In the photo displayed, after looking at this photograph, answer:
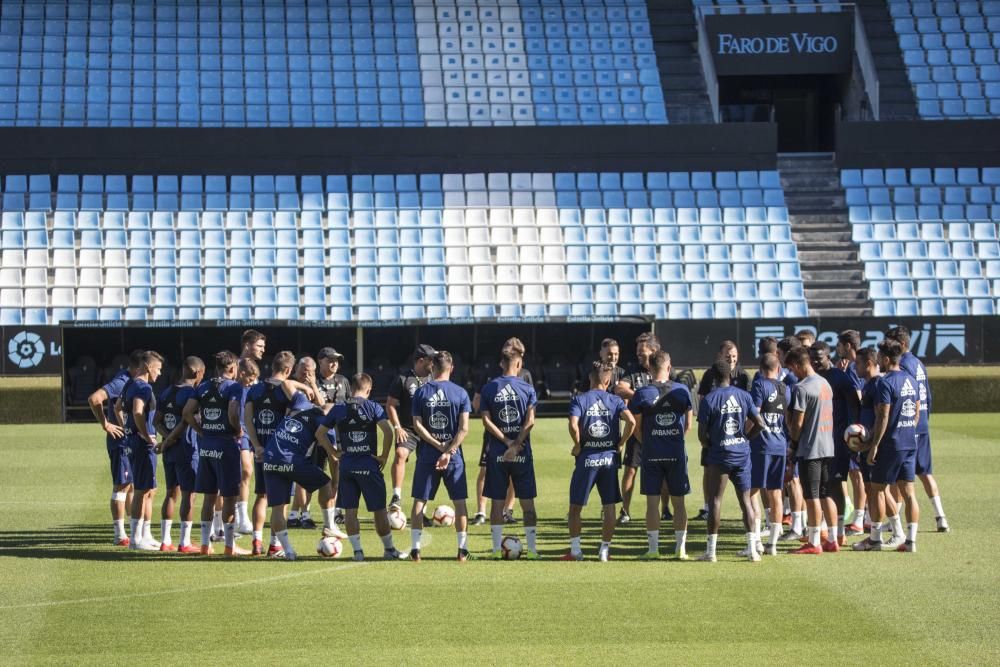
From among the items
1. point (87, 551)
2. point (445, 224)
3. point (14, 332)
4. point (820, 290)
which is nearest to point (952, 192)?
point (820, 290)

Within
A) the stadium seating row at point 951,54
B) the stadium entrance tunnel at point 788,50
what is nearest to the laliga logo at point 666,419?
the stadium entrance tunnel at point 788,50

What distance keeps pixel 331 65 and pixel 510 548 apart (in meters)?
27.1

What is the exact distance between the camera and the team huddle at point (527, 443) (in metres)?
12.3

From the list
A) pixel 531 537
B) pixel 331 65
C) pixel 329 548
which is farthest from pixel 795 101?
pixel 329 548

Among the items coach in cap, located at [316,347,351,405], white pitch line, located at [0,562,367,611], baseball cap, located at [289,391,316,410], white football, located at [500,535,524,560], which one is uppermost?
coach in cap, located at [316,347,351,405]

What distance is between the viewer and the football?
43.2ft

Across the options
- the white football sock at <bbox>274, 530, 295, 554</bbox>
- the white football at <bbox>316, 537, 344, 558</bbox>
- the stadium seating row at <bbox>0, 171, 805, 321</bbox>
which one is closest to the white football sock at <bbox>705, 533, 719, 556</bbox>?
the white football at <bbox>316, 537, 344, 558</bbox>

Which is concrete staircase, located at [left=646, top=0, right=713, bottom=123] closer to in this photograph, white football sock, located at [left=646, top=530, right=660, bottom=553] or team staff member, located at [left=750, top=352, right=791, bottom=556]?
team staff member, located at [left=750, top=352, right=791, bottom=556]

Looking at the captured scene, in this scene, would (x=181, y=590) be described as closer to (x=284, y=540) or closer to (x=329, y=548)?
(x=284, y=540)

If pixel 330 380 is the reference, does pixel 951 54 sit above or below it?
above

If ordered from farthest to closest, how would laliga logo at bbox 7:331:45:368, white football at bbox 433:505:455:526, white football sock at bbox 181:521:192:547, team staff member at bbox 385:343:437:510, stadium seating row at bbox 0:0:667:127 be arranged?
stadium seating row at bbox 0:0:667:127 → laliga logo at bbox 7:331:45:368 → white football at bbox 433:505:455:526 → team staff member at bbox 385:343:437:510 → white football sock at bbox 181:521:192:547

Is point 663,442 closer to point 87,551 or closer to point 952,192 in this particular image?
point 87,551

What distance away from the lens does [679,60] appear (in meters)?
39.2

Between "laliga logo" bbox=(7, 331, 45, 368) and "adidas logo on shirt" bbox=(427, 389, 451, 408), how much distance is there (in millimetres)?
18872
